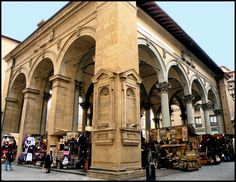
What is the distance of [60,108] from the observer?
12.6 meters

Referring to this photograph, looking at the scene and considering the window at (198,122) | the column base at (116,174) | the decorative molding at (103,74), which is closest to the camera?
the column base at (116,174)

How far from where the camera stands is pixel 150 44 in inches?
494

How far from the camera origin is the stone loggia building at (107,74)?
8.48 m

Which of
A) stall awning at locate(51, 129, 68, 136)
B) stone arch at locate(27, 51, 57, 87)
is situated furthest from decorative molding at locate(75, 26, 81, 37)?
stall awning at locate(51, 129, 68, 136)

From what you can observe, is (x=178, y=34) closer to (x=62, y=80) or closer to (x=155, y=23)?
(x=155, y=23)

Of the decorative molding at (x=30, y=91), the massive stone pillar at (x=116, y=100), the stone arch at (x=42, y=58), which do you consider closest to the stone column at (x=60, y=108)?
the stone arch at (x=42, y=58)

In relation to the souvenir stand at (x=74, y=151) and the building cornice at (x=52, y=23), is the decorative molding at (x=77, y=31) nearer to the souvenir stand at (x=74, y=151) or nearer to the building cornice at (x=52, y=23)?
the building cornice at (x=52, y=23)

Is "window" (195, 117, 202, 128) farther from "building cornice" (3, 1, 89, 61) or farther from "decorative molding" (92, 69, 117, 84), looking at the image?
"decorative molding" (92, 69, 117, 84)

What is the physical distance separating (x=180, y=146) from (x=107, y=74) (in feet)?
16.8

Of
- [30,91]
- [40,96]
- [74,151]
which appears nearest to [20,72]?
[30,91]

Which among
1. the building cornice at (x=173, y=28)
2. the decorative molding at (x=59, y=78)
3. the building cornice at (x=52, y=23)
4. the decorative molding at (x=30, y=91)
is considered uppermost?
the building cornice at (x=52, y=23)

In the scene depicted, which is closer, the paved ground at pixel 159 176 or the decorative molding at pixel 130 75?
the paved ground at pixel 159 176

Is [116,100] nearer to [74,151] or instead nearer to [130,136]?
[130,136]

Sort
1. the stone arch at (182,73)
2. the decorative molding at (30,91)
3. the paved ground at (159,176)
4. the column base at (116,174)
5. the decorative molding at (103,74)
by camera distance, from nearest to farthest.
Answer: the paved ground at (159,176), the column base at (116,174), the decorative molding at (103,74), the stone arch at (182,73), the decorative molding at (30,91)
